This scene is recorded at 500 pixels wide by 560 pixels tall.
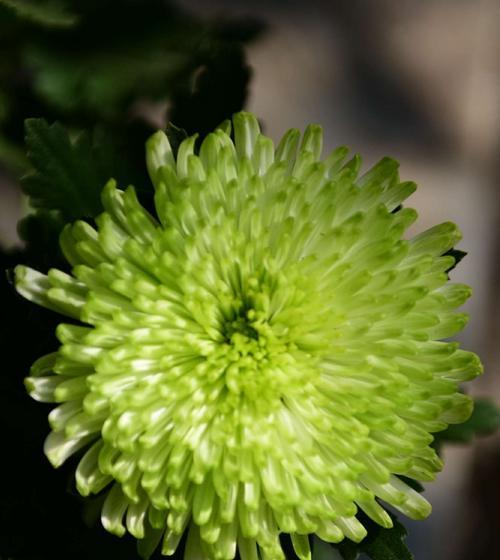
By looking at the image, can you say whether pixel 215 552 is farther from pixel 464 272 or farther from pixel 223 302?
pixel 464 272

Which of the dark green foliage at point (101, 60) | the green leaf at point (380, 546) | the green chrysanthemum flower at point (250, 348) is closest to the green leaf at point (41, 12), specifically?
the dark green foliage at point (101, 60)

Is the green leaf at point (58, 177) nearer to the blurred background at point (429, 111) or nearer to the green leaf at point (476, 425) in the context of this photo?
the green leaf at point (476, 425)

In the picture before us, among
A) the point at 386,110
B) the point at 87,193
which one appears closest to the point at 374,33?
the point at 386,110

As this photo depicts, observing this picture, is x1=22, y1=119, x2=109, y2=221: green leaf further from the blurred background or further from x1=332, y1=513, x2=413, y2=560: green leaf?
the blurred background

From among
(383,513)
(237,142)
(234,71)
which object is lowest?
(383,513)

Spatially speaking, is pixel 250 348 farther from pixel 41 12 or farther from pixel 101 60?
pixel 101 60

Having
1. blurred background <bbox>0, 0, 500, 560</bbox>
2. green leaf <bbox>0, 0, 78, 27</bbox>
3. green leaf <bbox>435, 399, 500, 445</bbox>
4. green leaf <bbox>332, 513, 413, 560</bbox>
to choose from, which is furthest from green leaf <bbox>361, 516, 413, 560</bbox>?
blurred background <bbox>0, 0, 500, 560</bbox>
